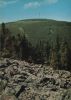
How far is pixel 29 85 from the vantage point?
7906cm

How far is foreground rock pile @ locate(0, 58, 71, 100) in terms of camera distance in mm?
70113

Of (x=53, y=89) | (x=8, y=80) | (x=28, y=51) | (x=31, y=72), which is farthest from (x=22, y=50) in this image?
(x=53, y=89)

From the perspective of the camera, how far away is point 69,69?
11888 centimetres

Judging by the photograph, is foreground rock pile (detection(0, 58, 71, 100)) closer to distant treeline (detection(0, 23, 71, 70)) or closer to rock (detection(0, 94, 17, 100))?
rock (detection(0, 94, 17, 100))

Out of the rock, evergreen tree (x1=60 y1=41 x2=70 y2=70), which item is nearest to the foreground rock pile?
the rock

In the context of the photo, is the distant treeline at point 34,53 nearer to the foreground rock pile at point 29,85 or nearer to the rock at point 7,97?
the foreground rock pile at point 29,85

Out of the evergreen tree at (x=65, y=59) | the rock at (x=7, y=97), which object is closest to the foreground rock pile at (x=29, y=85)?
the rock at (x=7, y=97)

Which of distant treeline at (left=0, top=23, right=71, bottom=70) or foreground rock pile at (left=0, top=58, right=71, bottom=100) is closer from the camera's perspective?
foreground rock pile at (left=0, top=58, right=71, bottom=100)

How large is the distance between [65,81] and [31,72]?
14828 mm

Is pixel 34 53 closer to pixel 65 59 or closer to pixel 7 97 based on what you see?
pixel 65 59

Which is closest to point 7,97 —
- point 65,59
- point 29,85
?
point 29,85

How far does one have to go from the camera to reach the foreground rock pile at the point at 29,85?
70.1m

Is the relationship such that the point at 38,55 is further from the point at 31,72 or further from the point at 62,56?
the point at 31,72

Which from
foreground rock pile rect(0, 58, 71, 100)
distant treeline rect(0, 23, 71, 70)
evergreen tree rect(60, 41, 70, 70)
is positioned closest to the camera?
foreground rock pile rect(0, 58, 71, 100)
